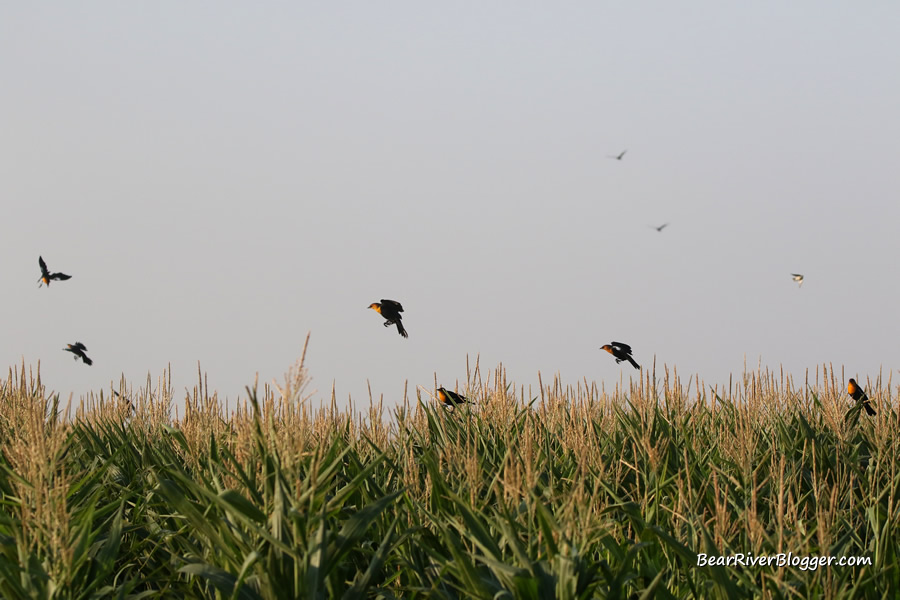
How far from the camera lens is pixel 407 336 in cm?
1054

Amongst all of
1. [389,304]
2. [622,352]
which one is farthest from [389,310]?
[622,352]

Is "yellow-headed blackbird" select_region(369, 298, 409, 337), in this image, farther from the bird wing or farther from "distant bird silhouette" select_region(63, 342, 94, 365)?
"distant bird silhouette" select_region(63, 342, 94, 365)

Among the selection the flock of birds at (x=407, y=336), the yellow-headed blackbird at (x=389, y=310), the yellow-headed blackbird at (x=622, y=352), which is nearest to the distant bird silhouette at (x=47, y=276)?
the flock of birds at (x=407, y=336)

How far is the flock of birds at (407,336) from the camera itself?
855 centimetres

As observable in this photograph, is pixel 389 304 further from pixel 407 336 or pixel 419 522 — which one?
pixel 419 522

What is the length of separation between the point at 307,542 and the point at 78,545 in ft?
3.97

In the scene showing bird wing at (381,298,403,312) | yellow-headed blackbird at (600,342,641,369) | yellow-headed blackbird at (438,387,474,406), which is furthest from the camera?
yellow-headed blackbird at (600,342,641,369)

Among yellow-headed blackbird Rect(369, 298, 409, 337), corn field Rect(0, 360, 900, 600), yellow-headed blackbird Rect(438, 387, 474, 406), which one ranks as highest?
yellow-headed blackbird Rect(369, 298, 409, 337)

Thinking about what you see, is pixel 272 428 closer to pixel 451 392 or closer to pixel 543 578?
pixel 543 578

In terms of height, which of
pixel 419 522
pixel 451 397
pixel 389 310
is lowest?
pixel 419 522

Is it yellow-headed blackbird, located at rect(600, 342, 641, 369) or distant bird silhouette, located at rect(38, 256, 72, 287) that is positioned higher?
distant bird silhouette, located at rect(38, 256, 72, 287)

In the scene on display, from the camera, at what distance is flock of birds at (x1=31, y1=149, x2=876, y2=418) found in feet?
28.0

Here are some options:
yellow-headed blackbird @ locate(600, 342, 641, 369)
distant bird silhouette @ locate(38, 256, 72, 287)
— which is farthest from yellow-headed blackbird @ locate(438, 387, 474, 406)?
distant bird silhouette @ locate(38, 256, 72, 287)

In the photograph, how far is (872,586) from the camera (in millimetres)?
4781
